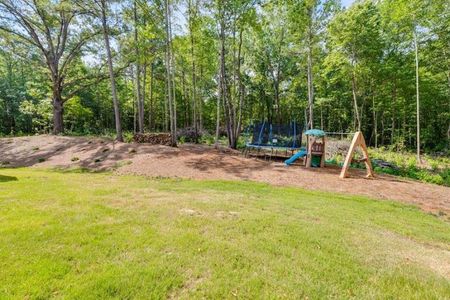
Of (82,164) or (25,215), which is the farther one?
(82,164)

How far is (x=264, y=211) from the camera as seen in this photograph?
157 inches

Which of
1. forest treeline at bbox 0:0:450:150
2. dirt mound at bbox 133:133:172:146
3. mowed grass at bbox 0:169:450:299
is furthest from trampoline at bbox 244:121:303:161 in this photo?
mowed grass at bbox 0:169:450:299

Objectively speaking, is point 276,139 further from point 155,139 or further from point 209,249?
point 209,249

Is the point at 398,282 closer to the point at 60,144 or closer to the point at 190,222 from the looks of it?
the point at 190,222

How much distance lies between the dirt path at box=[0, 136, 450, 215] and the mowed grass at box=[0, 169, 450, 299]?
6.28 feet

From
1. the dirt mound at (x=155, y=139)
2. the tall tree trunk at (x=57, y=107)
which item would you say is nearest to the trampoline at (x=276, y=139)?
the dirt mound at (x=155, y=139)

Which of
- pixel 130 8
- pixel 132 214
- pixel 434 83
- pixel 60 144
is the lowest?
pixel 132 214

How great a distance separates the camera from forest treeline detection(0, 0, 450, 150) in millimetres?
11297

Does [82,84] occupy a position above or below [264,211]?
above

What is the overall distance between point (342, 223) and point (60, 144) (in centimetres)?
1268

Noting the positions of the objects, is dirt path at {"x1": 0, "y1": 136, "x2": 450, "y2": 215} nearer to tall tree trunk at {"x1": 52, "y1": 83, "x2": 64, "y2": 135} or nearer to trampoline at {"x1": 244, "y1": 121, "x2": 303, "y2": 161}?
trampoline at {"x1": 244, "y1": 121, "x2": 303, "y2": 161}

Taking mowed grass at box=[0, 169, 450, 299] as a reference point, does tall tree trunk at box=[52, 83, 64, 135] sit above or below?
above

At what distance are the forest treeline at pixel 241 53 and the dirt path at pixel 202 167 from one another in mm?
2297

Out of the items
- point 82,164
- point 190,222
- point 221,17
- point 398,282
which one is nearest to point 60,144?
point 82,164
